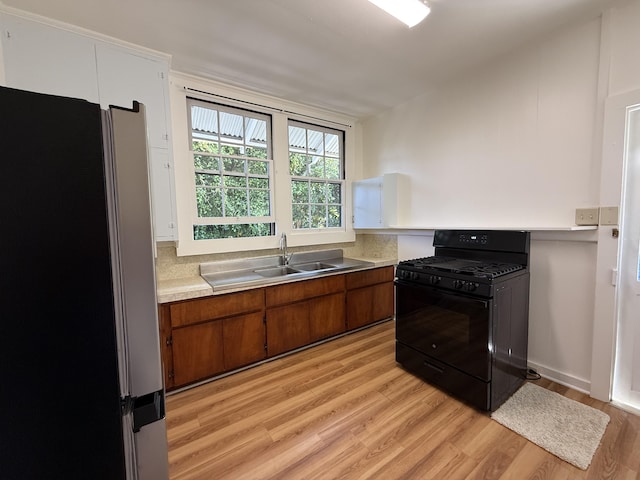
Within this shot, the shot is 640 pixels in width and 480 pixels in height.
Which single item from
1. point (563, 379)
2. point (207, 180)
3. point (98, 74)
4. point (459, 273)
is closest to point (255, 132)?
point (207, 180)

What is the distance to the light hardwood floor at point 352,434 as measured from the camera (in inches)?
56.8

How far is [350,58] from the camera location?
7.61ft

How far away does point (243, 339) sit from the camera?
237 centimetres

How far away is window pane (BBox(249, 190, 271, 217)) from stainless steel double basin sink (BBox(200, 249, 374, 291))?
49cm

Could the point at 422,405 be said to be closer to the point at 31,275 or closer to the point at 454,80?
the point at 31,275

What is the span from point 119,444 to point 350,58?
8.92 ft

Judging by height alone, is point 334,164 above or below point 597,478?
above

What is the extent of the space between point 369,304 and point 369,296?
95mm

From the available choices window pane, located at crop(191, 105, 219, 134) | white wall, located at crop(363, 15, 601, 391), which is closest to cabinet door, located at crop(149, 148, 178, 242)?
window pane, located at crop(191, 105, 219, 134)

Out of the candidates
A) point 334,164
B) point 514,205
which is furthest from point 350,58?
point 514,205

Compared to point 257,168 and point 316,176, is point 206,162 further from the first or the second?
point 316,176

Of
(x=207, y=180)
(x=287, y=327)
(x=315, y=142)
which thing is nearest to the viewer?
(x=287, y=327)

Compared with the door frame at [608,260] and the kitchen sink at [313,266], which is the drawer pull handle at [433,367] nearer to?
the door frame at [608,260]

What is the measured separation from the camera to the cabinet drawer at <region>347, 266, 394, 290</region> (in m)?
3.03
